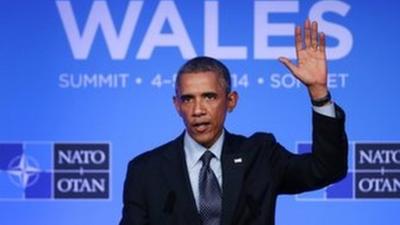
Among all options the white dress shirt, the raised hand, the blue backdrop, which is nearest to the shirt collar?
the white dress shirt

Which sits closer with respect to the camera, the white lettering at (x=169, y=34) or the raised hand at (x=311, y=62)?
the raised hand at (x=311, y=62)

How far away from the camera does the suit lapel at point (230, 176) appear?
171cm

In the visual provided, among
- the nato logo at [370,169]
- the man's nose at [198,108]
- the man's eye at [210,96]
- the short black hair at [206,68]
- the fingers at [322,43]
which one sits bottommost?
the nato logo at [370,169]

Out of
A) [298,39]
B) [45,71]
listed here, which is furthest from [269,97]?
[298,39]

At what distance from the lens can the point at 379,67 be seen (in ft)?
10.6

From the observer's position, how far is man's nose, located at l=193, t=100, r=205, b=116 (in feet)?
5.78

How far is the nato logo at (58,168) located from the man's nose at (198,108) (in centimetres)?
156

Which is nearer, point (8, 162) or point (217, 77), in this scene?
point (217, 77)

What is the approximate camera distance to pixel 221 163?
1.80 meters

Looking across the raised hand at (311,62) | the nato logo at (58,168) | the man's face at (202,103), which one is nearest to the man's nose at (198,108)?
the man's face at (202,103)

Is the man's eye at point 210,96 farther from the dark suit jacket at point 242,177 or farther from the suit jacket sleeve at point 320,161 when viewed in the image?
the suit jacket sleeve at point 320,161

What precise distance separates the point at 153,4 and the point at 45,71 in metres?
0.56

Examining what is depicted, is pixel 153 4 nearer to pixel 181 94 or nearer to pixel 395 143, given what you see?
pixel 395 143

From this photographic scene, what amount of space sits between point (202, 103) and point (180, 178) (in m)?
0.19
